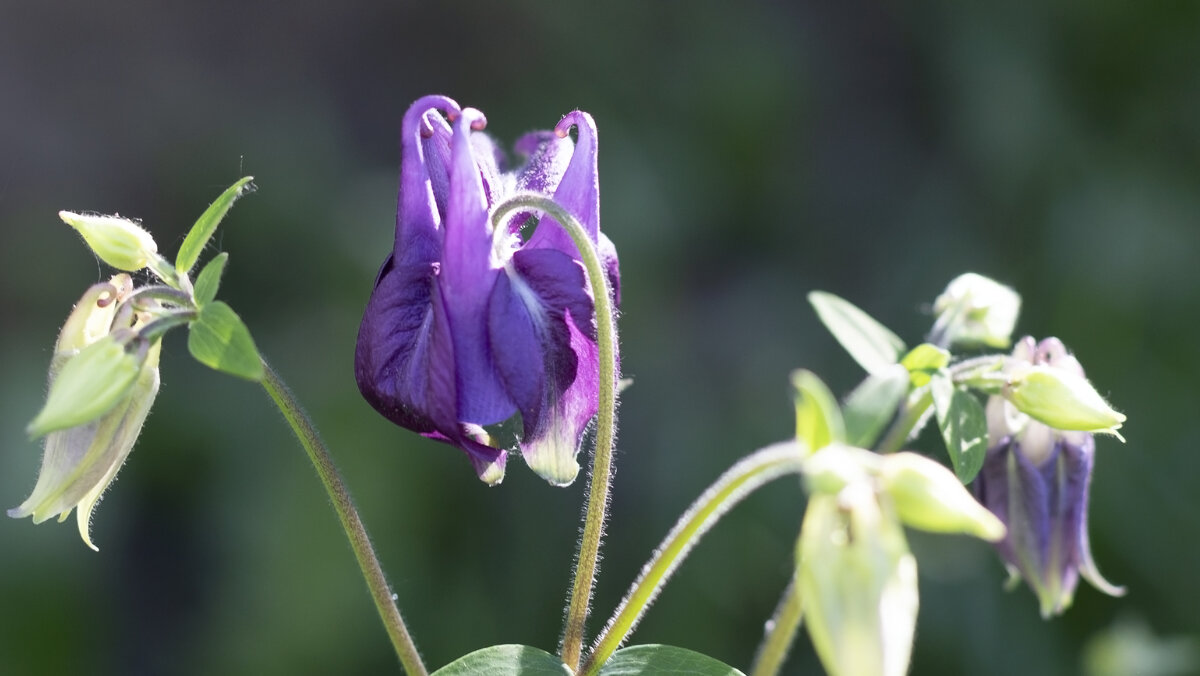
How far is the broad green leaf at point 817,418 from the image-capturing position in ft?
4.03

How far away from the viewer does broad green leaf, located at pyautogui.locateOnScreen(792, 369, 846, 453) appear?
1229mm

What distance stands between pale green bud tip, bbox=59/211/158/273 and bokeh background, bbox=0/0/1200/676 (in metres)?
2.08

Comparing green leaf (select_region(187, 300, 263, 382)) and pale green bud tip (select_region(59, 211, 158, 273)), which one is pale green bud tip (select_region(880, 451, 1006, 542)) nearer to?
green leaf (select_region(187, 300, 263, 382))

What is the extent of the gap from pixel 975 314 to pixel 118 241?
1244mm

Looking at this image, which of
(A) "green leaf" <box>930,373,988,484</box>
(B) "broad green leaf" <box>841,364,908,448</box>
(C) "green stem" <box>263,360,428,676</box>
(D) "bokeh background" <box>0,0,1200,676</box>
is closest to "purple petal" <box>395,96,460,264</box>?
(C) "green stem" <box>263,360,428,676</box>

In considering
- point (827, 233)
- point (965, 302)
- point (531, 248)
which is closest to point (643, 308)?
point (827, 233)

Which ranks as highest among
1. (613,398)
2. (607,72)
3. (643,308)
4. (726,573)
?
(607,72)

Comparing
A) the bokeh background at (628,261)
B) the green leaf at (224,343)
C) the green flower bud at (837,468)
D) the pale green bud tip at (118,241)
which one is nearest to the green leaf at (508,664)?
the green leaf at (224,343)

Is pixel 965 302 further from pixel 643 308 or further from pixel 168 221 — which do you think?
pixel 168 221

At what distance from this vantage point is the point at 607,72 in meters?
4.50

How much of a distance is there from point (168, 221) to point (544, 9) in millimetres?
1570

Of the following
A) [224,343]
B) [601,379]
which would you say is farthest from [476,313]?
[224,343]

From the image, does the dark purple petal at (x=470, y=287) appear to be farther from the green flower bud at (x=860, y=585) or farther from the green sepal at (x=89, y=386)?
the green flower bud at (x=860, y=585)

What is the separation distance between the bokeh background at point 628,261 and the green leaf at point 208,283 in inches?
82.5
